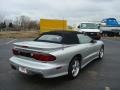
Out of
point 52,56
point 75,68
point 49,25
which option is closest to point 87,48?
point 75,68

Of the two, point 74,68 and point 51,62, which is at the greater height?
point 51,62

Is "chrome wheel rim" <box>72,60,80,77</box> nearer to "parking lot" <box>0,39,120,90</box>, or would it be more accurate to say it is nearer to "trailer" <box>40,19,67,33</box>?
"parking lot" <box>0,39,120,90</box>

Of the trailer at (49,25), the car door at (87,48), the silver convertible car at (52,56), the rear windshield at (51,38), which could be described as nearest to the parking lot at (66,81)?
the silver convertible car at (52,56)

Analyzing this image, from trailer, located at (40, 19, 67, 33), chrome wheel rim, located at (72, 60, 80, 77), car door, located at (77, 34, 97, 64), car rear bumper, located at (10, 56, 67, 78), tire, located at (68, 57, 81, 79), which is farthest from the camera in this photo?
trailer, located at (40, 19, 67, 33)

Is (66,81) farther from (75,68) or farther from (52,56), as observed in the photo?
(52,56)

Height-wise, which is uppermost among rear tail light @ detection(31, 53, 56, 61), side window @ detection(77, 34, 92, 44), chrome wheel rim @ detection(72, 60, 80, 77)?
side window @ detection(77, 34, 92, 44)

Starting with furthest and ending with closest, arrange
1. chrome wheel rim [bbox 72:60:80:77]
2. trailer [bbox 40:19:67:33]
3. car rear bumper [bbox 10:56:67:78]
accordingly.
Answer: trailer [bbox 40:19:67:33], chrome wheel rim [bbox 72:60:80:77], car rear bumper [bbox 10:56:67:78]

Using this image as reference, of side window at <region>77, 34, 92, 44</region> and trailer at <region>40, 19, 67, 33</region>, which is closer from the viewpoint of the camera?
side window at <region>77, 34, 92, 44</region>

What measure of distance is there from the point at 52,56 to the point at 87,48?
7.13 feet

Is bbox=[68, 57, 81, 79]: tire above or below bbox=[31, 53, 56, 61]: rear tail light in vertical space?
below

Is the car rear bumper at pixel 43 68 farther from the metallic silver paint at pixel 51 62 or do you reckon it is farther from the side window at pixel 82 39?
the side window at pixel 82 39

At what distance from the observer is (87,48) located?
730 centimetres

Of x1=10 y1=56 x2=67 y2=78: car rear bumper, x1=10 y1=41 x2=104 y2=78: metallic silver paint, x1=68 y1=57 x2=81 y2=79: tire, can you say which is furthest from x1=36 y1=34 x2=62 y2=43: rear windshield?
x1=10 y1=56 x2=67 y2=78: car rear bumper

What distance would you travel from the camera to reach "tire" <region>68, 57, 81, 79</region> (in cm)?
608
